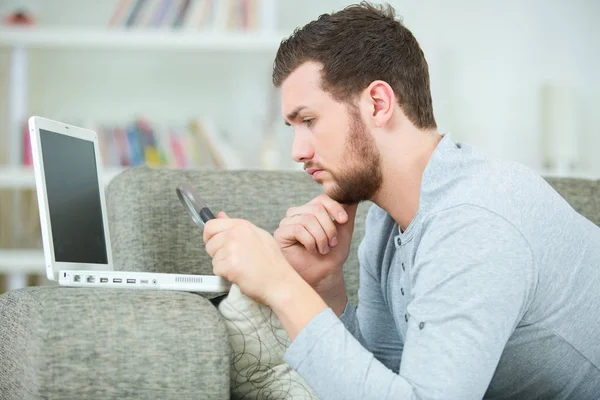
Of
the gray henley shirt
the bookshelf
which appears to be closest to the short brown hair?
the gray henley shirt

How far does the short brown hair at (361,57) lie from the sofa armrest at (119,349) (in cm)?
47

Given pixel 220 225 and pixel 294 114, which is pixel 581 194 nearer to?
pixel 294 114

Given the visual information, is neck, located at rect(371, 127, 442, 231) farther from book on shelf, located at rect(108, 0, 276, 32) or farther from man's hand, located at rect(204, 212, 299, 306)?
book on shelf, located at rect(108, 0, 276, 32)

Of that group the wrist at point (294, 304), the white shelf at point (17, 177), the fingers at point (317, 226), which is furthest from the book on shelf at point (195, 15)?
the wrist at point (294, 304)

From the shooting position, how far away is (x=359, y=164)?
1.28 m

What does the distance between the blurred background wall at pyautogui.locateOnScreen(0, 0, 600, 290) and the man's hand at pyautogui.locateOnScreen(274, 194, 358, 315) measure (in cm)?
175

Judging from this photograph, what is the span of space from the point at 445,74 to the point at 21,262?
1.92 m

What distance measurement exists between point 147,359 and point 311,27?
65cm

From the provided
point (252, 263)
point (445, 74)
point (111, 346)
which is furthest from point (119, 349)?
point (445, 74)

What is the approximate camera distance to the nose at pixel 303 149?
130 cm

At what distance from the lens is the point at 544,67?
3.50 m

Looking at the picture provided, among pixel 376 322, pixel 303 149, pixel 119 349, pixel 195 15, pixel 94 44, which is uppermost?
pixel 195 15

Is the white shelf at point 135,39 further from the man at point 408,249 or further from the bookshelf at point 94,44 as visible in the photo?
the man at point 408,249

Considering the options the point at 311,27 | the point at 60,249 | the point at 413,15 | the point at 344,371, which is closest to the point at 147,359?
the point at 344,371
